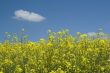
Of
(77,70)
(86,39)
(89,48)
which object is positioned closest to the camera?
(77,70)

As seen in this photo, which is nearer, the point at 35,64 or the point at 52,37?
the point at 35,64

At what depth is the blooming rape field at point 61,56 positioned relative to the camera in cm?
1214

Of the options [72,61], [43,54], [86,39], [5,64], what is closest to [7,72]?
[5,64]

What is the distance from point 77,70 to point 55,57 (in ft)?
2.75

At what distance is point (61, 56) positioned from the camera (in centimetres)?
1268

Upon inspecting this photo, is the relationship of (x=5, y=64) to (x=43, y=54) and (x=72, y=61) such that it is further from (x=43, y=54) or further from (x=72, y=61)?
(x=72, y=61)

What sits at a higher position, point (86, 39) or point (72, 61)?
point (86, 39)

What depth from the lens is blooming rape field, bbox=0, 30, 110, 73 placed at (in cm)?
1214

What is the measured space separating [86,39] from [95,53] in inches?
48.8

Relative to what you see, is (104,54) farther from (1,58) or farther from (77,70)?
(1,58)

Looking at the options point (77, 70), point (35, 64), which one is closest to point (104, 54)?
point (77, 70)

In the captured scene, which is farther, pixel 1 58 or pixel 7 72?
pixel 1 58

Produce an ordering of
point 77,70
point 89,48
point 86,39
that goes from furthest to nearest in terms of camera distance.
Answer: point 86,39 → point 89,48 → point 77,70

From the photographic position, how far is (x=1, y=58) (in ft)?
46.3
